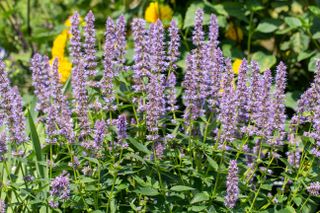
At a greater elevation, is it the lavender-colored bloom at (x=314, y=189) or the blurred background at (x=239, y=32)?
the blurred background at (x=239, y=32)

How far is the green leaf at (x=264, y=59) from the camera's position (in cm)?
500

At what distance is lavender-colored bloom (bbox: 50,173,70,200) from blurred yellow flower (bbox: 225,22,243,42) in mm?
2819

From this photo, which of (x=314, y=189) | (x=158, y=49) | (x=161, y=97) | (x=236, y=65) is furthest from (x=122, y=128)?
(x=236, y=65)

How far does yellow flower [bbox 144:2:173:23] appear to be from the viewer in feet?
16.9

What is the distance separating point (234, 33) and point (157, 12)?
82cm

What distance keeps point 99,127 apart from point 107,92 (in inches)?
13.7

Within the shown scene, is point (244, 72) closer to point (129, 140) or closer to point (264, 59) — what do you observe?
point (129, 140)

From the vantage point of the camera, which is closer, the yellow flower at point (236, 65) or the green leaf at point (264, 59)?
the yellow flower at point (236, 65)

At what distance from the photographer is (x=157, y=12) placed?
5.17m

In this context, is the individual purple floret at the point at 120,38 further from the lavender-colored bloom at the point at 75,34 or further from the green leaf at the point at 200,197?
the green leaf at the point at 200,197

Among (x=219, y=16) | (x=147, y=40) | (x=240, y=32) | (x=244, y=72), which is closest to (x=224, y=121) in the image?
(x=244, y=72)

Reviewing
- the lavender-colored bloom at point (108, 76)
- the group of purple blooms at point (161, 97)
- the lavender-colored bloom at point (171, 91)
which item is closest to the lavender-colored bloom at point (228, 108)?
the group of purple blooms at point (161, 97)

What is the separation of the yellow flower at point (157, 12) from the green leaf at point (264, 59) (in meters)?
0.82

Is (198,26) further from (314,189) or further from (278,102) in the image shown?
(314,189)
